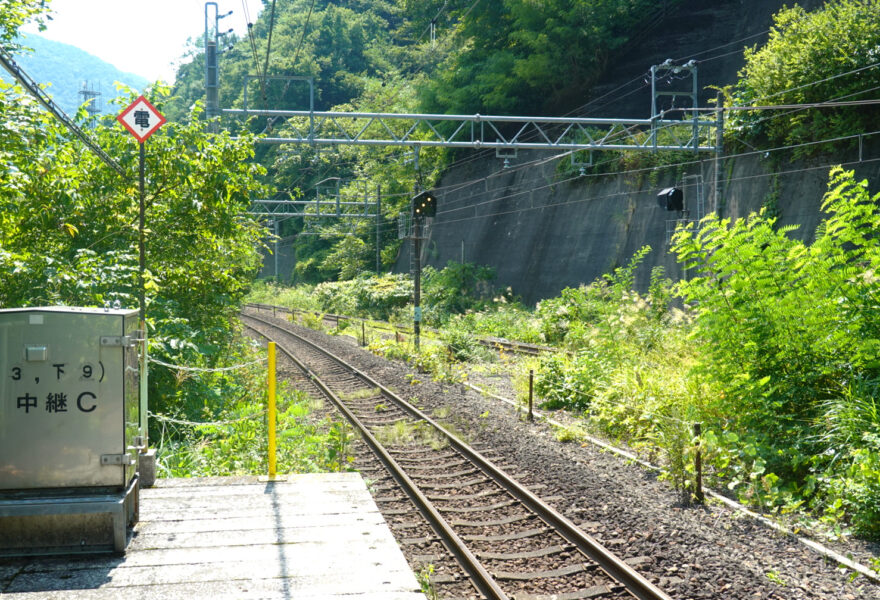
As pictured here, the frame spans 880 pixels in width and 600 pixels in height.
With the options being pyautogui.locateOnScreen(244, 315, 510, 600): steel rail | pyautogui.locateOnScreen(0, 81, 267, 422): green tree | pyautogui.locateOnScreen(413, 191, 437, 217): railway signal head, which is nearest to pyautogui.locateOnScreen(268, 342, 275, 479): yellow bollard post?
pyautogui.locateOnScreen(244, 315, 510, 600): steel rail

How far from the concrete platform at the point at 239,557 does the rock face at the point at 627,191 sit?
1744 centimetres

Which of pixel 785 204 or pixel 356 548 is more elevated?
pixel 785 204

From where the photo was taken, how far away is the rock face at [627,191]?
21.5 meters

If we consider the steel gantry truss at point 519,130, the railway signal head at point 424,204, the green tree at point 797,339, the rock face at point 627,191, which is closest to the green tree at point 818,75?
the rock face at point 627,191

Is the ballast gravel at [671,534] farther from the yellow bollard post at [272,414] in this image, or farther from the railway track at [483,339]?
the railway track at [483,339]

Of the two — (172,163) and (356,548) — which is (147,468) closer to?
(356,548)

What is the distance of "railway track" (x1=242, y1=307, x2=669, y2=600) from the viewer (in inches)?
238

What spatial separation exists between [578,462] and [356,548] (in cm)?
527

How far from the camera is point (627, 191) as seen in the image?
2898cm

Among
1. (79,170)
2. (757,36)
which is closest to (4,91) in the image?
(79,170)

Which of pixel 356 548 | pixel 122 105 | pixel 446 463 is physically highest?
pixel 122 105

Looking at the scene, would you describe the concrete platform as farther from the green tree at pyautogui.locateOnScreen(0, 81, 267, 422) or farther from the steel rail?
the green tree at pyautogui.locateOnScreen(0, 81, 267, 422)

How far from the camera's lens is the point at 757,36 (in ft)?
96.2

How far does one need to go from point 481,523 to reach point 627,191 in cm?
2344
